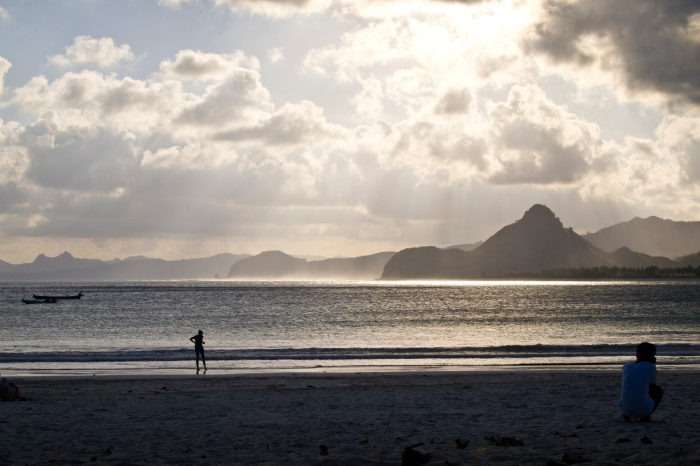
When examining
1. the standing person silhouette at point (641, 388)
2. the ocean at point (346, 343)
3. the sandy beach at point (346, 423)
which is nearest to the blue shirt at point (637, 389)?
the standing person silhouette at point (641, 388)

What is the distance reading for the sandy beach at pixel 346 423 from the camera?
38.1 feet

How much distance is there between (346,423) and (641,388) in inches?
280

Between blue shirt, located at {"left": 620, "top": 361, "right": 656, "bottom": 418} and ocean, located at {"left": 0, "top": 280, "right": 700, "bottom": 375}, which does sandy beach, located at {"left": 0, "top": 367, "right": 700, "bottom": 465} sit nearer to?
blue shirt, located at {"left": 620, "top": 361, "right": 656, "bottom": 418}

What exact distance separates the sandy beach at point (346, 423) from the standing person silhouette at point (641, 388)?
34 cm

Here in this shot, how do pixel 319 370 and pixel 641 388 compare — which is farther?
pixel 319 370

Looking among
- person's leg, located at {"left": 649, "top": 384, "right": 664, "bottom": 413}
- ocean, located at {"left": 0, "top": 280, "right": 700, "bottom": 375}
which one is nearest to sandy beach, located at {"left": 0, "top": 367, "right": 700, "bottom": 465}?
person's leg, located at {"left": 649, "top": 384, "right": 664, "bottom": 413}

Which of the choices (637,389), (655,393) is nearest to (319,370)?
(637,389)

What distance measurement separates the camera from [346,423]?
15.4 m

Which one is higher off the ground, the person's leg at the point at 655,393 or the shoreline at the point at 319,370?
the person's leg at the point at 655,393

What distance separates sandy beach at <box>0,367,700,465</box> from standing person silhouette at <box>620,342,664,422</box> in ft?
1.11

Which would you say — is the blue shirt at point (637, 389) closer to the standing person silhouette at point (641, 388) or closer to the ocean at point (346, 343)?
the standing person silhouette at point (641, 388)

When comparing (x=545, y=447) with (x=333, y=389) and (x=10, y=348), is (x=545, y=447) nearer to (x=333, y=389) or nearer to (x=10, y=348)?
(x=333, y=389)

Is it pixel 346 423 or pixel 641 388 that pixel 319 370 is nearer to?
pixel 346 423

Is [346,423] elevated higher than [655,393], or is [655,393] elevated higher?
[655,393]
